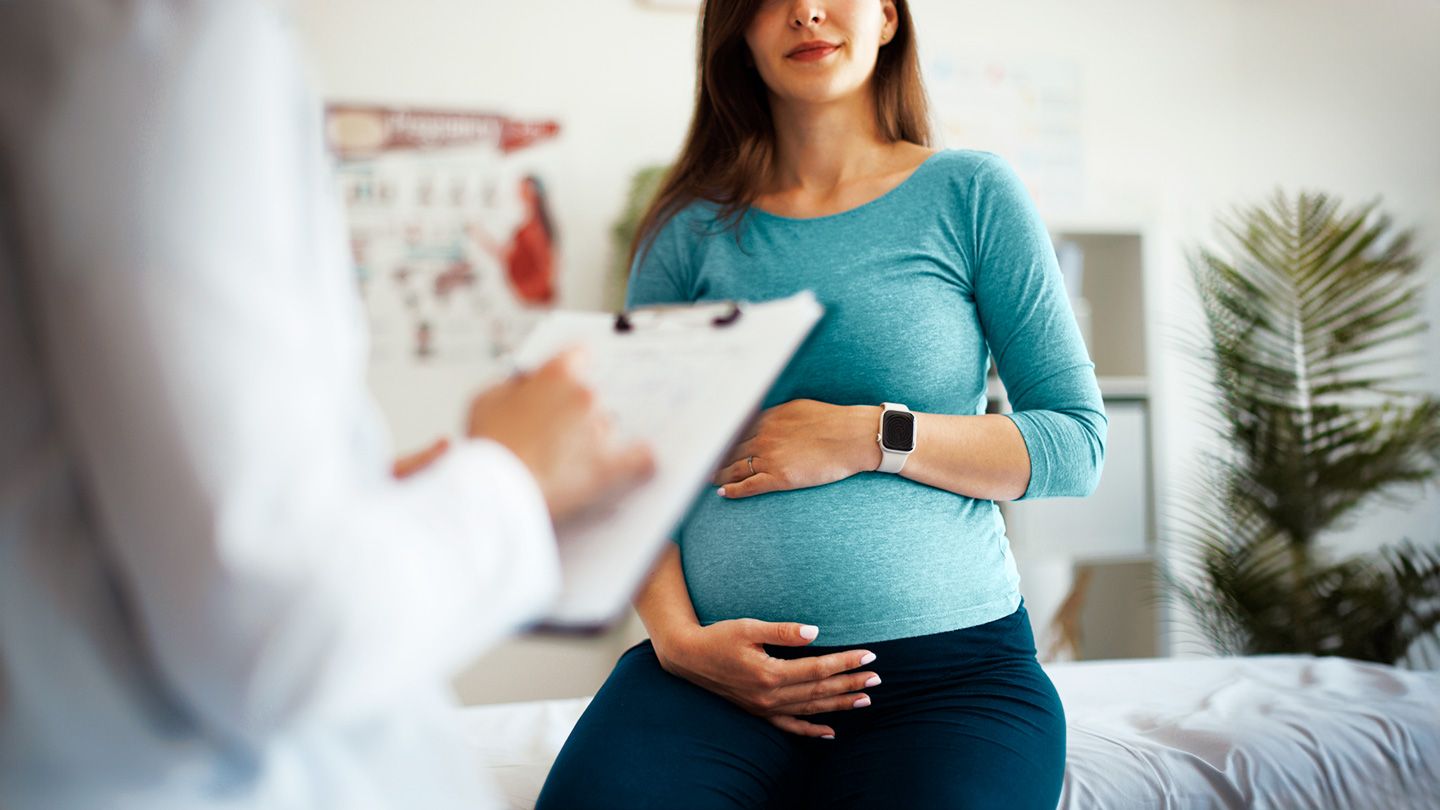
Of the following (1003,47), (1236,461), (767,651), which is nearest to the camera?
(767,651)

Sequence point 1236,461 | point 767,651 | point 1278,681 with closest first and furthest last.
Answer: point 767,651 → point 1278,681 → point 1236,461

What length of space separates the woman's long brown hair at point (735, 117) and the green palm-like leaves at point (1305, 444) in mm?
1714

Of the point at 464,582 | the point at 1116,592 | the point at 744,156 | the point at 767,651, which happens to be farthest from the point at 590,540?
the point at 1116,592

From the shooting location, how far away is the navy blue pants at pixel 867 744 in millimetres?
890

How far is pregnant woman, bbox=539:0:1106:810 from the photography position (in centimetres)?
94

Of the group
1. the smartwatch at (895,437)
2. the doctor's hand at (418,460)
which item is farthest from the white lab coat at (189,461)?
the smartwatch at (895,437)

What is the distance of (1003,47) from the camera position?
3.25 meters

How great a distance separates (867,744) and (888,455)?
268 millimetres

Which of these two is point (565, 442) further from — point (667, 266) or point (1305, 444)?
point (1305, 444)

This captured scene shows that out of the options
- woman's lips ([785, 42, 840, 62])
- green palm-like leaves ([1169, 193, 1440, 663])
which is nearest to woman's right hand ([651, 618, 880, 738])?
woman's lips ([785, 42, 840, 62])

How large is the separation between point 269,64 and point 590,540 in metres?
0.26

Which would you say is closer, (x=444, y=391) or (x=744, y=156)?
(x=744, y=156)

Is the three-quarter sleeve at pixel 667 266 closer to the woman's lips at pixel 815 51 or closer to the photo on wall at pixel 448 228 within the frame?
the woman's lips at pixel 815 51

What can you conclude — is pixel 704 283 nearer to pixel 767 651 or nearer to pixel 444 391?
pixel 767 651
